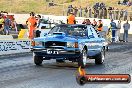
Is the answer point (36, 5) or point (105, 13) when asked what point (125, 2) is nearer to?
point (105, 13)

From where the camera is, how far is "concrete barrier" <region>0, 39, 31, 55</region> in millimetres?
19781

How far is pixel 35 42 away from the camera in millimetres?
13094

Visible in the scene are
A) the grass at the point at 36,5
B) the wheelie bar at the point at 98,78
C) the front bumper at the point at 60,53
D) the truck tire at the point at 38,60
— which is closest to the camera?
the wheelie bar at the point at 98,78

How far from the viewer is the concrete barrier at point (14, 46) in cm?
1978

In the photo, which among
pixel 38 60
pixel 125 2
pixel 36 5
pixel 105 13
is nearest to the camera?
pixel 38 60

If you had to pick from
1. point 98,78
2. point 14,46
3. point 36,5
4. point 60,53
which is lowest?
point 14,46

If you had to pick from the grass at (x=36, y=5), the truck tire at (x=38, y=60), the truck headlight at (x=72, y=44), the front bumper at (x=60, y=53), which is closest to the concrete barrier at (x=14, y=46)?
the truck tire at (x=38, y=60)

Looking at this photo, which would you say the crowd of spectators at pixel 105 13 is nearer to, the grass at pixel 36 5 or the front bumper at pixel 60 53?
the grass at pixel 36 5

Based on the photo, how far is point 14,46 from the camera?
2084cm

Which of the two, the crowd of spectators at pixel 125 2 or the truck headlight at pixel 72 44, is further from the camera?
the crowd of spectators at pixel 125 2

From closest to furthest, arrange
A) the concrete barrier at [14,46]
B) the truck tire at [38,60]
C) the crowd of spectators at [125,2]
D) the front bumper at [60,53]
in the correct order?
the front bumper at [60,53] → the truck tire at [38,60] → the concrete barrier at [14,46] → the crowd of spectators at [125,2]

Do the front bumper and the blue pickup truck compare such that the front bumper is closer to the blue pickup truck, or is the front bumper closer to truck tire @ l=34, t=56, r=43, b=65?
the blue pickup truck

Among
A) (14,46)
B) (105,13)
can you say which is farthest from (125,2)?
(14,46)

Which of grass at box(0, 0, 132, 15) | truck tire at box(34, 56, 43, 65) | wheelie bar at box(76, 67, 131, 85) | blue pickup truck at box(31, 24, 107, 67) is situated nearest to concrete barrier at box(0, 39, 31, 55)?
truck tire at box(34, 56, 43, 65)
